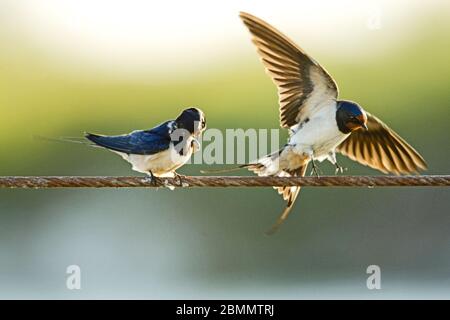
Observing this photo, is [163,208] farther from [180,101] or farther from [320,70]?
[320,70]

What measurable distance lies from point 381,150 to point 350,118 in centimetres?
28

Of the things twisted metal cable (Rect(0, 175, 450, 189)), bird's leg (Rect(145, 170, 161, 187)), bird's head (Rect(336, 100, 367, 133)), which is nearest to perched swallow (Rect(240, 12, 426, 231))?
bird's head (Rect(336, 100, 367, 133))

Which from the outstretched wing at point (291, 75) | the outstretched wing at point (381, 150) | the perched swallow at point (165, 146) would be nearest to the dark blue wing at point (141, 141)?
the perched swallow at point (165, 146)

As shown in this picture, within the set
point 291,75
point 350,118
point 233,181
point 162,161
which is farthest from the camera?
point 291,75

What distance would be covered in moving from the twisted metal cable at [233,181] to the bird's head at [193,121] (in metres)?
0.47

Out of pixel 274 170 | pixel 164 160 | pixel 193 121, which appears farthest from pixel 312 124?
pixel 164 160

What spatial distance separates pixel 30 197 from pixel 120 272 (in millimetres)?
1059

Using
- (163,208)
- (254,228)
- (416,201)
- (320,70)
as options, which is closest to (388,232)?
(416,201)

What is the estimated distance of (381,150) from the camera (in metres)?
3.89

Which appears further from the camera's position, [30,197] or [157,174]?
[30,197]

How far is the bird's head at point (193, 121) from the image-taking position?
3428mm

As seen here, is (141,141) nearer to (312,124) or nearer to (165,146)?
(165,146)

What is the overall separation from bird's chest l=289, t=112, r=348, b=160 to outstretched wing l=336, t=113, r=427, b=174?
197mm

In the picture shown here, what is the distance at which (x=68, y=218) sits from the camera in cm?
747
